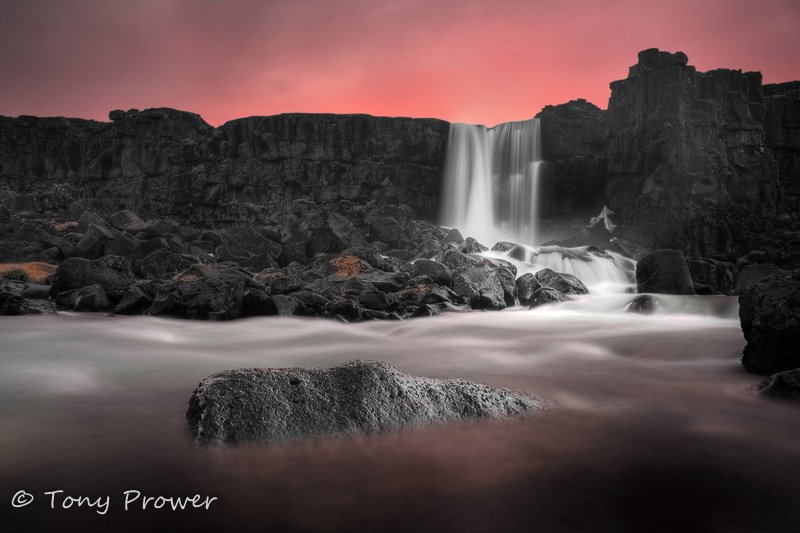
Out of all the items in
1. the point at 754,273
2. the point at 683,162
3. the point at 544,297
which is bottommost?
the point at 544,297

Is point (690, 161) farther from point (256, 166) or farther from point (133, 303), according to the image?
point (256, 166)

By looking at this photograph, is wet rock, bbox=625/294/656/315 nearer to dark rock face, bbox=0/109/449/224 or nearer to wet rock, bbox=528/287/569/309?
wet rock, bbox=528/287/569/309

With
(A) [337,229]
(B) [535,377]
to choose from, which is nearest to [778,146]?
(A) [337,229]

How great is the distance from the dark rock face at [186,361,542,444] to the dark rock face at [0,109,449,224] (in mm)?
38588

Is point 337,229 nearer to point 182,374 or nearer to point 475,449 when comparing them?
point 182,374

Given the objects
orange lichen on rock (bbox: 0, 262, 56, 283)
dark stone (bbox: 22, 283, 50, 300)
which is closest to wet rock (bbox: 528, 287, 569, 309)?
dark stone (bbox: 22, 283, 50, 300)

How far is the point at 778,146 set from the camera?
127ft

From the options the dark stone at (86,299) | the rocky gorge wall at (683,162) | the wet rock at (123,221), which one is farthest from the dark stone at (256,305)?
the rocky gorge wall at (683,162)

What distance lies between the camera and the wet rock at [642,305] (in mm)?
12711

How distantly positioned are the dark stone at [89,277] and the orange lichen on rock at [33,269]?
2.25 m

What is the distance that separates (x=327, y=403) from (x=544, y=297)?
11.9 meters

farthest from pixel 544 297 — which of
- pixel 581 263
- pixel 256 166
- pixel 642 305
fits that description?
pixel 256 166

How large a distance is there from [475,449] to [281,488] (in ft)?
4.26

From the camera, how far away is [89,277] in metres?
13.1
